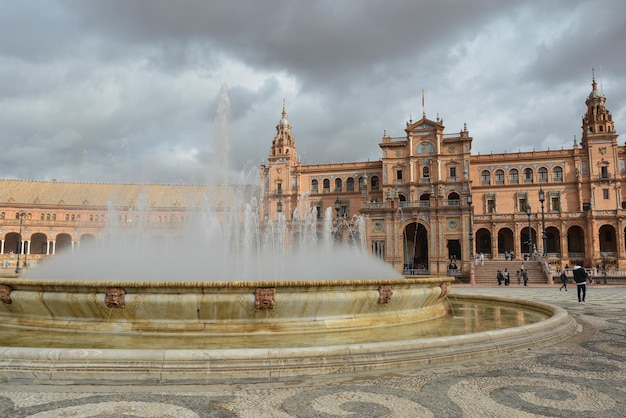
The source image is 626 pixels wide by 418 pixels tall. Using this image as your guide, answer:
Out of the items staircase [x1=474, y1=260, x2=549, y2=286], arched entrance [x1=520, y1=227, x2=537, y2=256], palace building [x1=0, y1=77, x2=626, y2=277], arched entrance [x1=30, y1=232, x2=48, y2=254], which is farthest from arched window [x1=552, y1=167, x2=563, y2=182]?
arched entrance [x1=30, y1=232, x2=48, y2=254]

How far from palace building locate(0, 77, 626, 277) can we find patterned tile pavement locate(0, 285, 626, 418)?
38397 mm

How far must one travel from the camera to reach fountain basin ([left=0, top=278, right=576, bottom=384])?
5270 millimetres

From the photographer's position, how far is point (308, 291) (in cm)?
751

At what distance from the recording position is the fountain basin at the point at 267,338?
5.27 m

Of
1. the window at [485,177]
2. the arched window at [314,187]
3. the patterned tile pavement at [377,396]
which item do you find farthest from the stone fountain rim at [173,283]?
the arched window at [314,187]

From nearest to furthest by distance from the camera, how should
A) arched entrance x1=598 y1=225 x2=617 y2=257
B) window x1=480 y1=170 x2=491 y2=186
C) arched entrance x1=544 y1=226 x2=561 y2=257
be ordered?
arched entrance x1=598 y1=225 x2=617 y2=257, arched entrance x1=544 y1=226 x2=561 y2=257, window x1=480 y1=170 x2=491 y2=186

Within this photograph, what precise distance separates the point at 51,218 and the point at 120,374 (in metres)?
82.8

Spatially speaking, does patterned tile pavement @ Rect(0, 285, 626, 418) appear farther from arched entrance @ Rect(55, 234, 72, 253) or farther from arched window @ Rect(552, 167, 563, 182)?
arched entrance @ Rect(55, 234, 72, 253)

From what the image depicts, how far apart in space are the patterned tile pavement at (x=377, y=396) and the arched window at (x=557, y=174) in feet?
205

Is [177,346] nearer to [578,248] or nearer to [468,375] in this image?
[468,375]

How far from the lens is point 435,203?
160ft

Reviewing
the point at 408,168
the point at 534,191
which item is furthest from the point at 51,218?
the point at 534,191

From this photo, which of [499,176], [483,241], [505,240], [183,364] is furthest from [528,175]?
[183,364]

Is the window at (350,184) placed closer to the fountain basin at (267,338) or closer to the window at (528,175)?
the window at (528,175)
